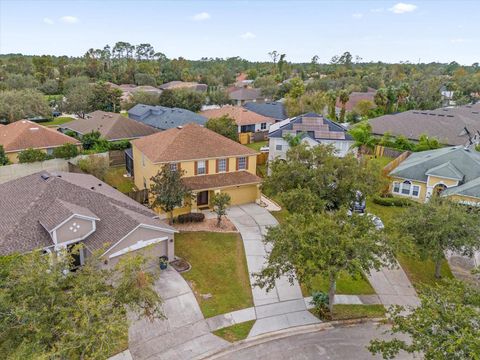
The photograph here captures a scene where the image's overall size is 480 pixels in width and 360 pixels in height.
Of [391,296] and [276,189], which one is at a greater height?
[276,189]

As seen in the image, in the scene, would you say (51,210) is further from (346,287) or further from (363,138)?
(363,138)

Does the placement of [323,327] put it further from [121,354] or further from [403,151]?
[403,151]

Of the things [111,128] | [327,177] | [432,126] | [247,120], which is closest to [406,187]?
[327,177]

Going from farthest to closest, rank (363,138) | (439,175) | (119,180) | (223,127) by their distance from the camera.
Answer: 1. (363,138)
2. (223,127)
3. (119,180)
4. (439,175)

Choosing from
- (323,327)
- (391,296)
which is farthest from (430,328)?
(391,296)

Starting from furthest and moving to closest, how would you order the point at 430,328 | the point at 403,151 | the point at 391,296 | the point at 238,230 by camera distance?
1. the point at 403,151
2. the point at 238,230
3. the point at 391,296
4. the point at 430,328

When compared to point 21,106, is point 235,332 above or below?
below
